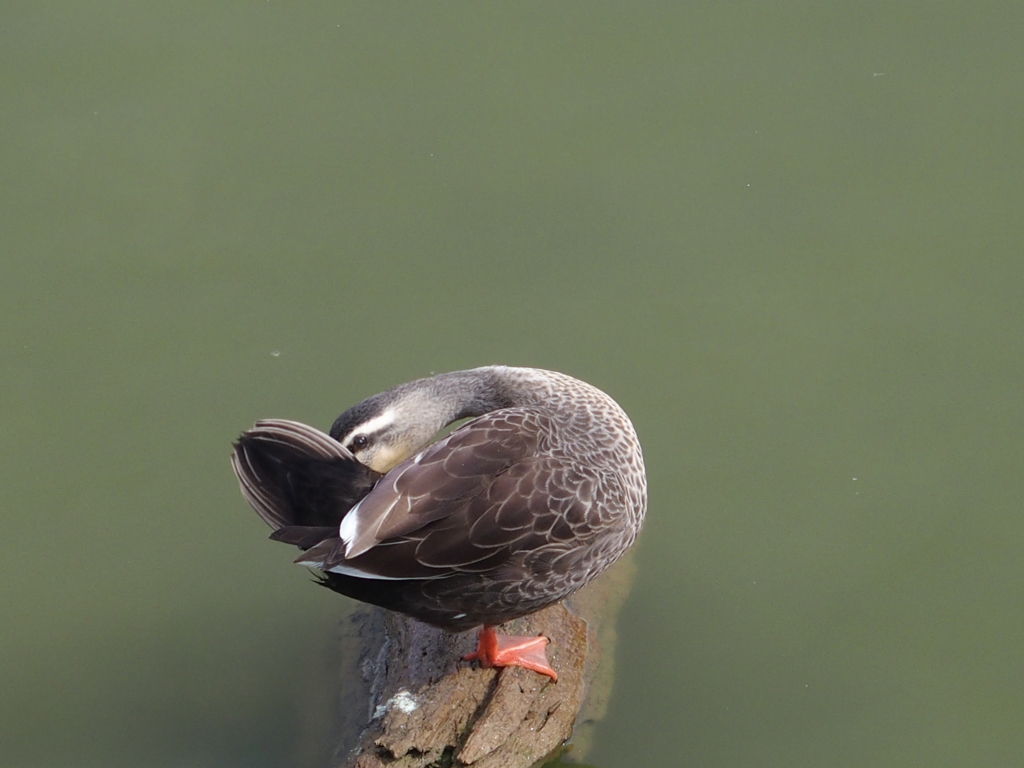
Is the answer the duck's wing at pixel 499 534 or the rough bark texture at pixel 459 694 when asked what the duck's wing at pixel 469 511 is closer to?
the duck's wing at pixel 499 534

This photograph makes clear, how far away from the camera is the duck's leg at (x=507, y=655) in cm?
351

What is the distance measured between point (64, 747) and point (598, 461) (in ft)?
7.76

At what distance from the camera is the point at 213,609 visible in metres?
4.30

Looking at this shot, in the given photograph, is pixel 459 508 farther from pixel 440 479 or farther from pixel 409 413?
pixel 409 413

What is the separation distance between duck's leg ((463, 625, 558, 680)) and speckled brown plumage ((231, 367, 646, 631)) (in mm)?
121

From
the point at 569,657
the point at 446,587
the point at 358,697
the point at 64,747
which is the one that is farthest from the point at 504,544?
the point at 64,747

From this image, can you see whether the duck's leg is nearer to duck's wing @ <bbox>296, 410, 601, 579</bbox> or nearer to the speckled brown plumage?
the speckled brown plumage

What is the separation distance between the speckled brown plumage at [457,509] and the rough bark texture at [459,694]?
0.26 meters

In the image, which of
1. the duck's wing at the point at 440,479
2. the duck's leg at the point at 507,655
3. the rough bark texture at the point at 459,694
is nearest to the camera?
the duck's wing at the point at 440,479

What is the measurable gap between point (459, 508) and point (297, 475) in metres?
0.58

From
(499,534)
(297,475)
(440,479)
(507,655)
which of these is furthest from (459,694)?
(297,475)

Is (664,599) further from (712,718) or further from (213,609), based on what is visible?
(213,609)

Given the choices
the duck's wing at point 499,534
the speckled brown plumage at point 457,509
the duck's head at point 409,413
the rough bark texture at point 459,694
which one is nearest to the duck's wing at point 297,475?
the speckled brown plumage at point 457,509

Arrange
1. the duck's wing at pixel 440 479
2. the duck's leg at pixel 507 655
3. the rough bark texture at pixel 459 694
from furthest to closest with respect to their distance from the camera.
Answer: the duck's leg at pixel 507 655 → the rough bark texture at pixel 459 694 → the duck's wing at pixel 440 479
